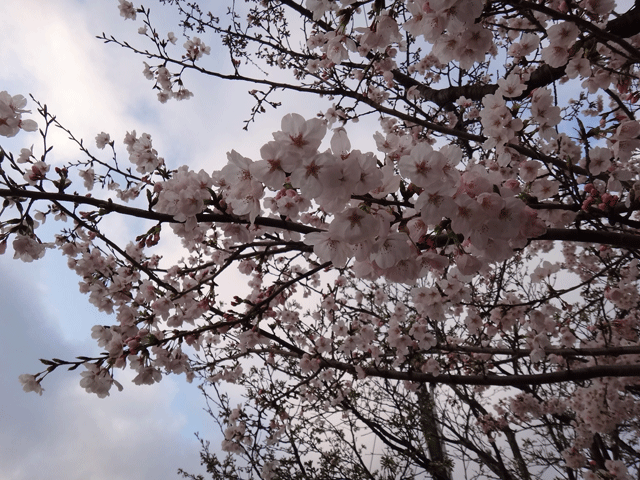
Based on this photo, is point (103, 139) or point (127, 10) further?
point (127, 10)

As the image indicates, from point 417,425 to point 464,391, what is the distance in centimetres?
88

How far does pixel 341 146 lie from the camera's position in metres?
1.23

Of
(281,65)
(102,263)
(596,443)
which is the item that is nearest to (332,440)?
(596,443)

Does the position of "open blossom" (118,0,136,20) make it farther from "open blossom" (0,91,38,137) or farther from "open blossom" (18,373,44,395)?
"open blossom" (18,373,44,395)

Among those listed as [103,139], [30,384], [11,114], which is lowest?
[30,384]

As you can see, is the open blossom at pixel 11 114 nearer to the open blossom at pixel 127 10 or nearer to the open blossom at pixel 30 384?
the open blossom at pixel 30 384

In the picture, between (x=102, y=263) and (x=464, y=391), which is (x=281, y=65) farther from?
(x=464, y=391)

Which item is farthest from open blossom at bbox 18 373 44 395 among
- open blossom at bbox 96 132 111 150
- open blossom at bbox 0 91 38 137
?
open blossom at bbox 96 132 111 150

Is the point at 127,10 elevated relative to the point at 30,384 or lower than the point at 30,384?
elevated

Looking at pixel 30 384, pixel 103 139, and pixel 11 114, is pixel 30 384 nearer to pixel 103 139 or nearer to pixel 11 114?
pixel 11 114

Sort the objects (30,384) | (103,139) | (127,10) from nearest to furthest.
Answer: (30,384) < (103,139) < (127,10)

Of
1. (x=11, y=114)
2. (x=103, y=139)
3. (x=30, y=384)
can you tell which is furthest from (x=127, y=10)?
(x=30, y=384)

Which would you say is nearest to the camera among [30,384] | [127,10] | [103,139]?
[30,384]

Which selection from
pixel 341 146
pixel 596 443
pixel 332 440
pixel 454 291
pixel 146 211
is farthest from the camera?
pixel 332 440
